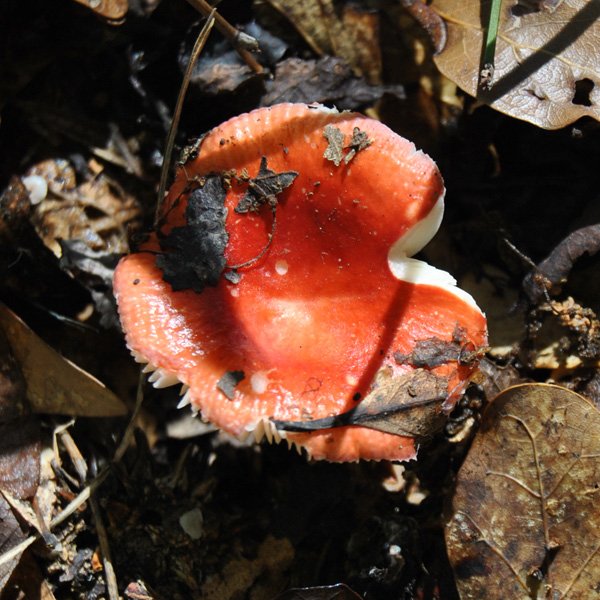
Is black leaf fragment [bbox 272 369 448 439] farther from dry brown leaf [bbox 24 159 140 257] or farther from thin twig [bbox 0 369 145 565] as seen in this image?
dry brown leaf [bbox 24 159 140 257]

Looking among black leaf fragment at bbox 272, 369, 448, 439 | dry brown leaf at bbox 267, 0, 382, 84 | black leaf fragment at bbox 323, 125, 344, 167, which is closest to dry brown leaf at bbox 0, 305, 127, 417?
black leaf fragment at bbox 272, 369, 448, 439

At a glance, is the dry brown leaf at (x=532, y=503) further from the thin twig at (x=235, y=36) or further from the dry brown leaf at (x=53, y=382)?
the thin twig at (x=235, y=36)

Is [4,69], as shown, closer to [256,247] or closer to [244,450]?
[256,247]

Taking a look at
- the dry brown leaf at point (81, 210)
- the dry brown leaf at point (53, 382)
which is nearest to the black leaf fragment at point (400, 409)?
the dry brown leaf at point (53, 382)

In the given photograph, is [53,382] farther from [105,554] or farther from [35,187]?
[35,187]

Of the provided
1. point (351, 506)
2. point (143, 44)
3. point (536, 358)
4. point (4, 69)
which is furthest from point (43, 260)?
point (536, 358)
